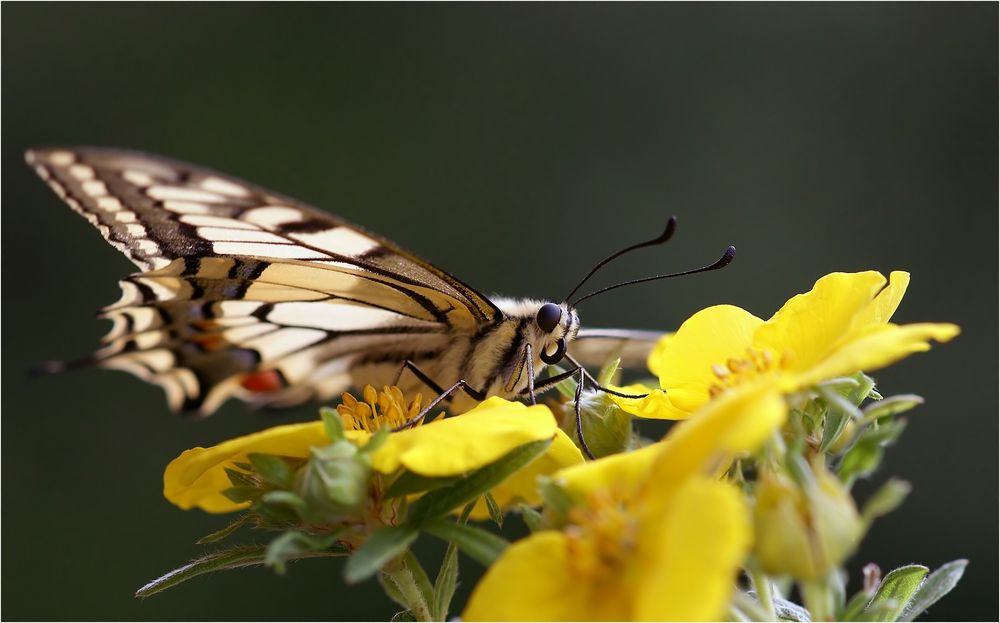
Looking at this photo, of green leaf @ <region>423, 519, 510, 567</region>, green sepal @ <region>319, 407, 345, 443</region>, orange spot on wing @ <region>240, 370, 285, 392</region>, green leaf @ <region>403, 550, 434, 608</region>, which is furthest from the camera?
orange spot on wing @ <region>240, 370, 285, 392</region>

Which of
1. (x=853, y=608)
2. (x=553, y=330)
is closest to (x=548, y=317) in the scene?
(x=553, y=330)

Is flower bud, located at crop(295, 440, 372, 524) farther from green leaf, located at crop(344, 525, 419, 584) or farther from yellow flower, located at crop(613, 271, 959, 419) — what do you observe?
yellow flower, located at crop(613, 271, 959, 419)

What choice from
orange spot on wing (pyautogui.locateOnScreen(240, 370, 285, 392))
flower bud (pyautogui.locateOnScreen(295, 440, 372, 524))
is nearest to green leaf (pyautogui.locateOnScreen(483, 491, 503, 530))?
flower bud (pyautogui.locateOnScreen(295, 440, 372, 524))

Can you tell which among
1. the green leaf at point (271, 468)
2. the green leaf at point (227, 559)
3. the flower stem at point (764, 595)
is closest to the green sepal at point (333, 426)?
the green leaf at point (271, 468)

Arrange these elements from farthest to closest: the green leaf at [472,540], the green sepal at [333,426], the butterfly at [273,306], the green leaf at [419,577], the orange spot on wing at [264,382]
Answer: the orange spot on wing at [264,382]
the butterfly at [273,306]
the green leaf at [419,577]
the green sepal at [333,426]
the green leaf at [472,540]

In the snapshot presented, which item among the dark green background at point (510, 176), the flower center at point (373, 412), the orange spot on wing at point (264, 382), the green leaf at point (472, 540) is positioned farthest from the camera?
the dark green background at point (510, 176)

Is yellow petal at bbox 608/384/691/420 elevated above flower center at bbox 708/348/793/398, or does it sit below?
below

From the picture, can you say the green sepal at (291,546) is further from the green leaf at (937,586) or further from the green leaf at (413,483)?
the green leaf at (937,586)
